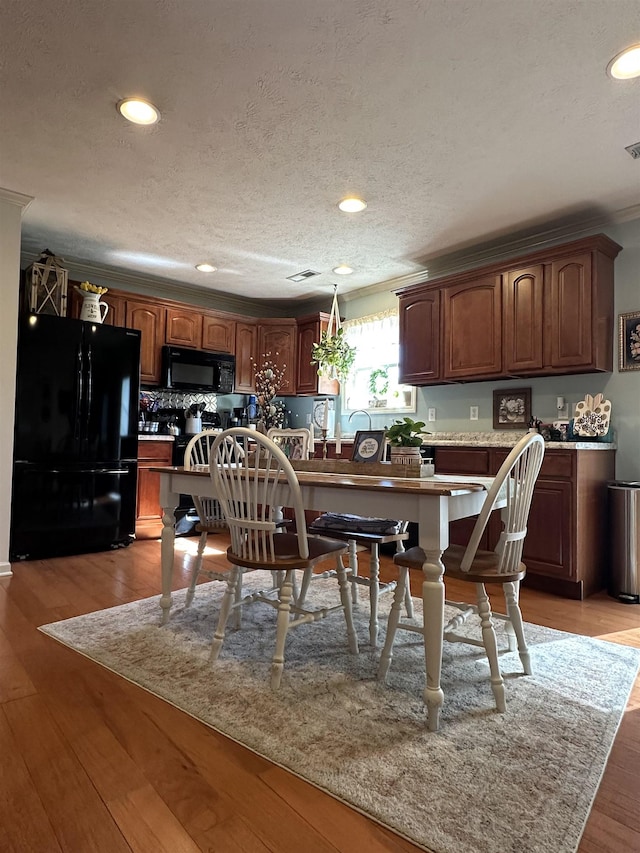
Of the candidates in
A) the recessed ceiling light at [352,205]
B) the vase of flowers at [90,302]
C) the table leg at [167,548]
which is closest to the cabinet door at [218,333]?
the vase of flowers at [90,302]

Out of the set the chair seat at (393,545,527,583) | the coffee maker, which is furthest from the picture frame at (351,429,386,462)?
the coffee maker

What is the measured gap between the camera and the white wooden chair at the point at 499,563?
5.77 ft

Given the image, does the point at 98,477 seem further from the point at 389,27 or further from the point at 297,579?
the point at 389,27

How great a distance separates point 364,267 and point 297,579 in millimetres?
2938

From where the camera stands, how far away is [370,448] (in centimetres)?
246

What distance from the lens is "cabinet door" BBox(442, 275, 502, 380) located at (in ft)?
12.7

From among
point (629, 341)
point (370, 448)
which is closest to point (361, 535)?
point (370, 448)

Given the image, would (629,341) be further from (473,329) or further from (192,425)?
(192,425)

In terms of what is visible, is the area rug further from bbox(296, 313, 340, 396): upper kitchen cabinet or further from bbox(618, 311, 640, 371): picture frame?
bbox(296, 313, 340, 396): upper kitchen cabinet

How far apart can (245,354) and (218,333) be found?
393 millimetres

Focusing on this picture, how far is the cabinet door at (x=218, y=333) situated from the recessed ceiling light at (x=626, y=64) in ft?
13.5

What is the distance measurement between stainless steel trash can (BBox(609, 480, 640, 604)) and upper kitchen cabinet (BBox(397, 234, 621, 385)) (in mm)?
852

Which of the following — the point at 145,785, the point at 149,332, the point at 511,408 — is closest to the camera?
the point at 145,785

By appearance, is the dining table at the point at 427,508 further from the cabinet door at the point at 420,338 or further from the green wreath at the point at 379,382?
the green wreath at the point at 379,382
